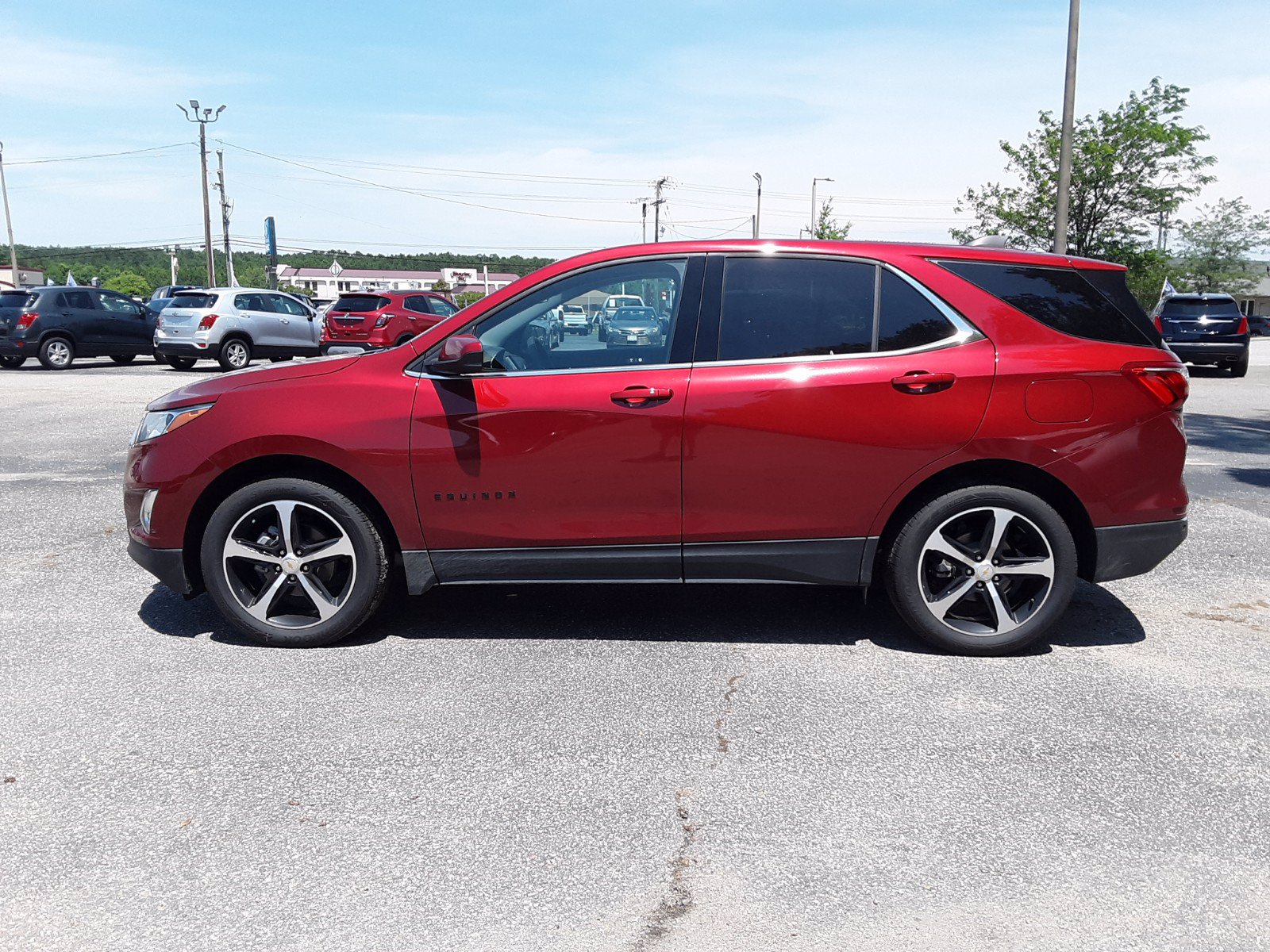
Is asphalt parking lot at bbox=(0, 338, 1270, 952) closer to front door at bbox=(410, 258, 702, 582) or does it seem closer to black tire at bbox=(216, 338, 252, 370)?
front door at bbox=(410, 258, 702, 582)

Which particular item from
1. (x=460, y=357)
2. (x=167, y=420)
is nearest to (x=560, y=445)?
(x=460, y=357)

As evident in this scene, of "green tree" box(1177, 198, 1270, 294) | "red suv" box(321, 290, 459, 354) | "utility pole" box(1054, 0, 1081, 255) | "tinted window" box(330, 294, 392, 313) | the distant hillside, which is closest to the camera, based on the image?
"utility pole" box(1054, 0, 1081, 255)

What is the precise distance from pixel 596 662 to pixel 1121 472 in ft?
7.46

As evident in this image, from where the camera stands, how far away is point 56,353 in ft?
70.3

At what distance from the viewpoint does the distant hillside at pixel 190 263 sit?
130 metres

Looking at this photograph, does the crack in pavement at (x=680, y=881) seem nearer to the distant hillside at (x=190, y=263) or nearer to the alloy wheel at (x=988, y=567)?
the alloy wheel at (x=988, y=567)

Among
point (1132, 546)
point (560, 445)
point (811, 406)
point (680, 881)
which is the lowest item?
point (680, 881)

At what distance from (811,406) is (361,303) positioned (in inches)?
782

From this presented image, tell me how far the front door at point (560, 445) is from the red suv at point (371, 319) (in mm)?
18041

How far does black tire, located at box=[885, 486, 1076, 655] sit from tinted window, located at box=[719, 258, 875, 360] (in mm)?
768

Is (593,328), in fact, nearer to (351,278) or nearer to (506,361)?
(506,361)

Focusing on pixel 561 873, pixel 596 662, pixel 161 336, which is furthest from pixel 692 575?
pixel 161 336

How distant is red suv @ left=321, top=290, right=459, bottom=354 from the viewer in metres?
22.1

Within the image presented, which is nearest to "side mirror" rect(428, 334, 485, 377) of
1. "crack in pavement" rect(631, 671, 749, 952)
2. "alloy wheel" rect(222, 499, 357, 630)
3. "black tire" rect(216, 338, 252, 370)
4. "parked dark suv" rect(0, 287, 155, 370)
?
"alloy wheel" rect(222, 499, 357, 630)
